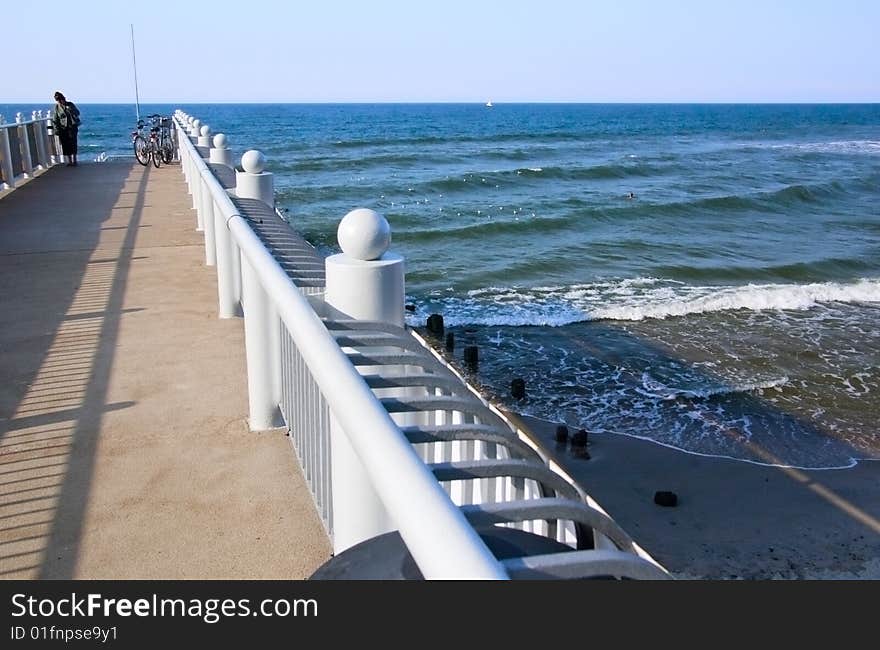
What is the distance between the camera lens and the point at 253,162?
5750mm

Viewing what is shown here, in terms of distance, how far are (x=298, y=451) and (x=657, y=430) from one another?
6886 millimetres

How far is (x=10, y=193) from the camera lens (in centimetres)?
1334

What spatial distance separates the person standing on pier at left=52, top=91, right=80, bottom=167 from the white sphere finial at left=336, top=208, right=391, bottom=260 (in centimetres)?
1755

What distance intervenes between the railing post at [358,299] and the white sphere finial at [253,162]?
134 inches

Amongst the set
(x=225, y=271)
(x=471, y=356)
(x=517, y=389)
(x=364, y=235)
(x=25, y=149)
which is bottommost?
(x=517, y=389)

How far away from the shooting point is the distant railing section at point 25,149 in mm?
13719

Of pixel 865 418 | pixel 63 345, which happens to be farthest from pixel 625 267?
pixel 63 345

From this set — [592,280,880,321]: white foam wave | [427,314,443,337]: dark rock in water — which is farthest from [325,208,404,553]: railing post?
→ [592,280,880,321]: white foam wave

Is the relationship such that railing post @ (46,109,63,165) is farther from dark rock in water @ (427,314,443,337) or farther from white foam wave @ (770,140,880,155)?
white foam wave @ (770,140,880,155)

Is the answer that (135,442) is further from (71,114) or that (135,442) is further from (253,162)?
(71,114)

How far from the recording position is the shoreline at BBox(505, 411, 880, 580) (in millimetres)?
6836

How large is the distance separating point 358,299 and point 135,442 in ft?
7.14

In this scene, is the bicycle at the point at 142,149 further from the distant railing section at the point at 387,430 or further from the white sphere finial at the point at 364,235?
the white sphere finial at the point at 364,235

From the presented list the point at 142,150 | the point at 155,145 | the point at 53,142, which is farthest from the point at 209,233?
the point at 53,142
